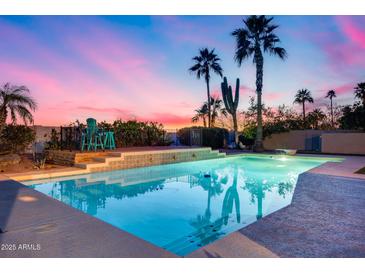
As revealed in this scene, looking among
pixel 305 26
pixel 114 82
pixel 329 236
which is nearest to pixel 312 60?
pixel 305 26

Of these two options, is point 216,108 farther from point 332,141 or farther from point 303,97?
point 303,97

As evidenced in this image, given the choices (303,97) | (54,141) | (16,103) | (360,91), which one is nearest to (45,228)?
(16,103)

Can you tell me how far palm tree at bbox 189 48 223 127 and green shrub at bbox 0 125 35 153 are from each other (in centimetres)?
1354

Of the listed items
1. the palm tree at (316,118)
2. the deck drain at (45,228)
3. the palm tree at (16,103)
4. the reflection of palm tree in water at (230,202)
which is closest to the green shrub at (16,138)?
the palm tree at (16,103)

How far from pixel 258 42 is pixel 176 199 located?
12283mm

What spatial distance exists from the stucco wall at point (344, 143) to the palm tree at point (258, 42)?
14.7 feet

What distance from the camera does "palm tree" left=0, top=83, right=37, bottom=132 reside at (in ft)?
29.7

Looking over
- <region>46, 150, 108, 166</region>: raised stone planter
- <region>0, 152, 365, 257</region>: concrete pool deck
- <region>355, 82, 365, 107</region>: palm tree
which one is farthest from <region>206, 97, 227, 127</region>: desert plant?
<region>0, 152, 365, 257</region>: concrete pool deck

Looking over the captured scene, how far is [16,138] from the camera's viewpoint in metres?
10.0

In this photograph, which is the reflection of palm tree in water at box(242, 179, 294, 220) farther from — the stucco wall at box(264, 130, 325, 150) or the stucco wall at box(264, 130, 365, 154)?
the stucco wall at box(264, 130, 325, 150)

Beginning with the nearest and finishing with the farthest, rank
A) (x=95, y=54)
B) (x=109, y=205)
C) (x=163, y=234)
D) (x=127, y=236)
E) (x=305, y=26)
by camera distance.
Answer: (x=127, y=236) → (x=163, y=234) → (x=109, y=205) → (x=305, y=26) → (x=95, y=54)

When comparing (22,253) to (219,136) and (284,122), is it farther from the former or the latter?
(284,122)

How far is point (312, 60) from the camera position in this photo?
13211 mm

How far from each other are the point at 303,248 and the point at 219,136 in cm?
1542
